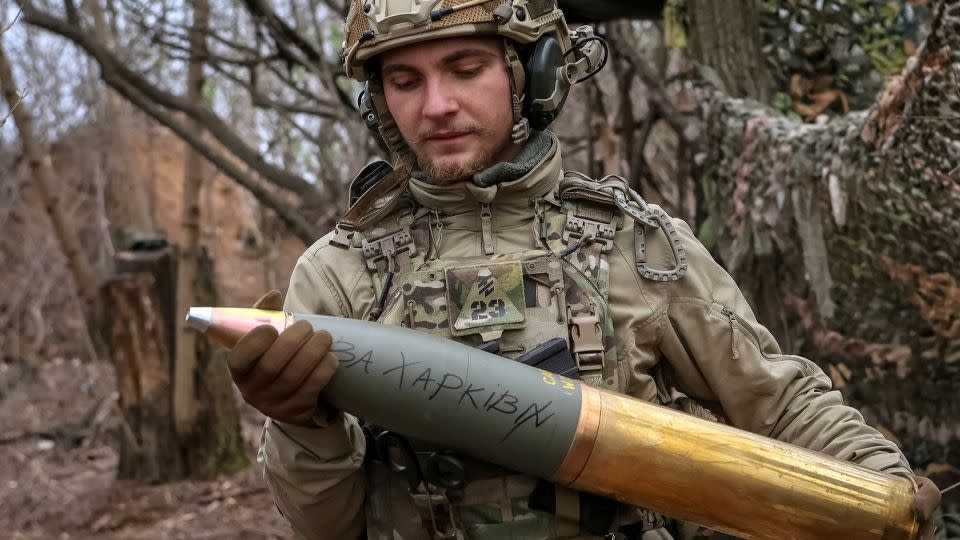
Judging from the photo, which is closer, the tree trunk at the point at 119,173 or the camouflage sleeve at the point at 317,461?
the camouflage sleeve at the point at 317,461

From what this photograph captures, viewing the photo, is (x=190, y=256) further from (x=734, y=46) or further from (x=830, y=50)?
(x=830, y=50)

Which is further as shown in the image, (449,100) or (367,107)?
(367,107)

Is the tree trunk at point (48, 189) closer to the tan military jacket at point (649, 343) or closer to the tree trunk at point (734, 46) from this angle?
the tree trunk at point (734, 46)

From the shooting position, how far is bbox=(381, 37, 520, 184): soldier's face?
2.88 meters

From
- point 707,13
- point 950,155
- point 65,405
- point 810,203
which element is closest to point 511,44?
point 950,155

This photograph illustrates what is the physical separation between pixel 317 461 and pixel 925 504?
140 centimetres

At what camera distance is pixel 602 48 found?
3652 mm

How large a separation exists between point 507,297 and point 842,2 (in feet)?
14.7

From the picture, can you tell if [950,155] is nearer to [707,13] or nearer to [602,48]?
[602,48]

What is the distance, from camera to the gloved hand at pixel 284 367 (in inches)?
95.0

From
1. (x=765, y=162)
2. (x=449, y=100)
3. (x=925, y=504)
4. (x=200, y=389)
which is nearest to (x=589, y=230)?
(x=449, y=100)

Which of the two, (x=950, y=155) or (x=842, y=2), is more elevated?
(x=842, y=2)

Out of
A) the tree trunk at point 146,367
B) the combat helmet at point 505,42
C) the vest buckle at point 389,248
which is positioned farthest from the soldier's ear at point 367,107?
the tree trunk at point 146,367

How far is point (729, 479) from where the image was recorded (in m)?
2.64
